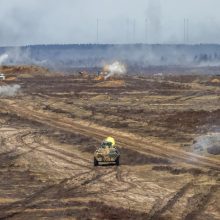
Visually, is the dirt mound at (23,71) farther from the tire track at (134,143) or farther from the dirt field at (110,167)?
the tire track at (134,143)

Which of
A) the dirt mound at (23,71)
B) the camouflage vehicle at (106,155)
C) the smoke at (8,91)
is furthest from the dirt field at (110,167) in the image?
the dirt mound at (23,71)

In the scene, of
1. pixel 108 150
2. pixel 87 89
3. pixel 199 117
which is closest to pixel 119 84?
pixel 87 89

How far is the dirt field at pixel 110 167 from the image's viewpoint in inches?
960

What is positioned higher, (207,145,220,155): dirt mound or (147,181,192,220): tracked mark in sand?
(207,145,220,155): dirt mound

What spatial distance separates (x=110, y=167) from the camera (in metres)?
33.5

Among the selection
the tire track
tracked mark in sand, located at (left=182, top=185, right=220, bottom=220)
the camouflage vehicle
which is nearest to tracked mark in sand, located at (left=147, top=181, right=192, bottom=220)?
tracked mark in sand, located at (left=182, top=185, right=220, bottom=220)

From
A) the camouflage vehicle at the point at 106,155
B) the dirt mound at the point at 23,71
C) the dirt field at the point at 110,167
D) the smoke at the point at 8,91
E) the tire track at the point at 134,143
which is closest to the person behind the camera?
the dirt field at the point at 110,167

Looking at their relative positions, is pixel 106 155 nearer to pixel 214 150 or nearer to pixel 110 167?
pixel 110 167

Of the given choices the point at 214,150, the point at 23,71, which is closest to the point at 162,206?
the point at 214,150

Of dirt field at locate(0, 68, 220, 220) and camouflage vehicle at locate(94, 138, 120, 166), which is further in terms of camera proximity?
camouflage vehicle at locate(94, 138, 120, 166)

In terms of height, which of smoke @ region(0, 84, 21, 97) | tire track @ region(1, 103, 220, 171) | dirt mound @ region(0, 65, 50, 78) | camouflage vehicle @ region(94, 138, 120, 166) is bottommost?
tire track @ region(1, 103, 220, 171)

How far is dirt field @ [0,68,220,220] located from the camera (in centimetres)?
2438

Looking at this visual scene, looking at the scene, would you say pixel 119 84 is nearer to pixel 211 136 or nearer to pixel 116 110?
pixel 116 110

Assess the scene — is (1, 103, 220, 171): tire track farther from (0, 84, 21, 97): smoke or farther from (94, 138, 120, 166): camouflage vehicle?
(0, 84, 21, 97): smoke
